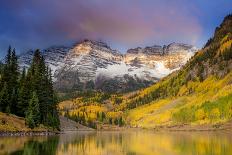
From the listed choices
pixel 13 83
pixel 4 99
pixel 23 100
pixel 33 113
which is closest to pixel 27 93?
pixel 23 100

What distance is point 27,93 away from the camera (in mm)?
141750

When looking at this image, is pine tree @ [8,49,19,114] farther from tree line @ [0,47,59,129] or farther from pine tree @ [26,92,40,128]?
pine tree @ [26,92,40,128]

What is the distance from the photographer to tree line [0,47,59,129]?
133 metres

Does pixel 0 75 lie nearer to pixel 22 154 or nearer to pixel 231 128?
pixel 22 154

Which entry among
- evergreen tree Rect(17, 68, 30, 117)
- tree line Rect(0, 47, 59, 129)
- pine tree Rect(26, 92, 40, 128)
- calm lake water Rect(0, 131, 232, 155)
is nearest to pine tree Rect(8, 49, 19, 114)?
tree line Rect(0, 47, 59, 129)

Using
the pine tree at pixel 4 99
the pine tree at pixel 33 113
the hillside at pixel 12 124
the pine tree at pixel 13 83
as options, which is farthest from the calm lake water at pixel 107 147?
the pine tree at pixel 13 83

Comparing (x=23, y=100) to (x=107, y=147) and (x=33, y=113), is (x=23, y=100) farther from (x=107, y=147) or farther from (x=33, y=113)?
(x=107, y=147)

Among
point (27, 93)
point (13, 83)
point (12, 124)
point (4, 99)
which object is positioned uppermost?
point (13, 83)

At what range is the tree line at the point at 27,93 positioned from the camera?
13262 cm

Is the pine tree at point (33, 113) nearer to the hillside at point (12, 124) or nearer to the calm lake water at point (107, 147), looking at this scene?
the hillside at point (12, 124)

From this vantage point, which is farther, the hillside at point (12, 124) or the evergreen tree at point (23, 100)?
the evergreen tree at point (23, 100)

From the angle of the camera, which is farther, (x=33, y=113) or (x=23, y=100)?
(x=23, y=100)

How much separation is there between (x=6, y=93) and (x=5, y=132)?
24.2 m

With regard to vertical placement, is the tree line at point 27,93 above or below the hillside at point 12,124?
above
